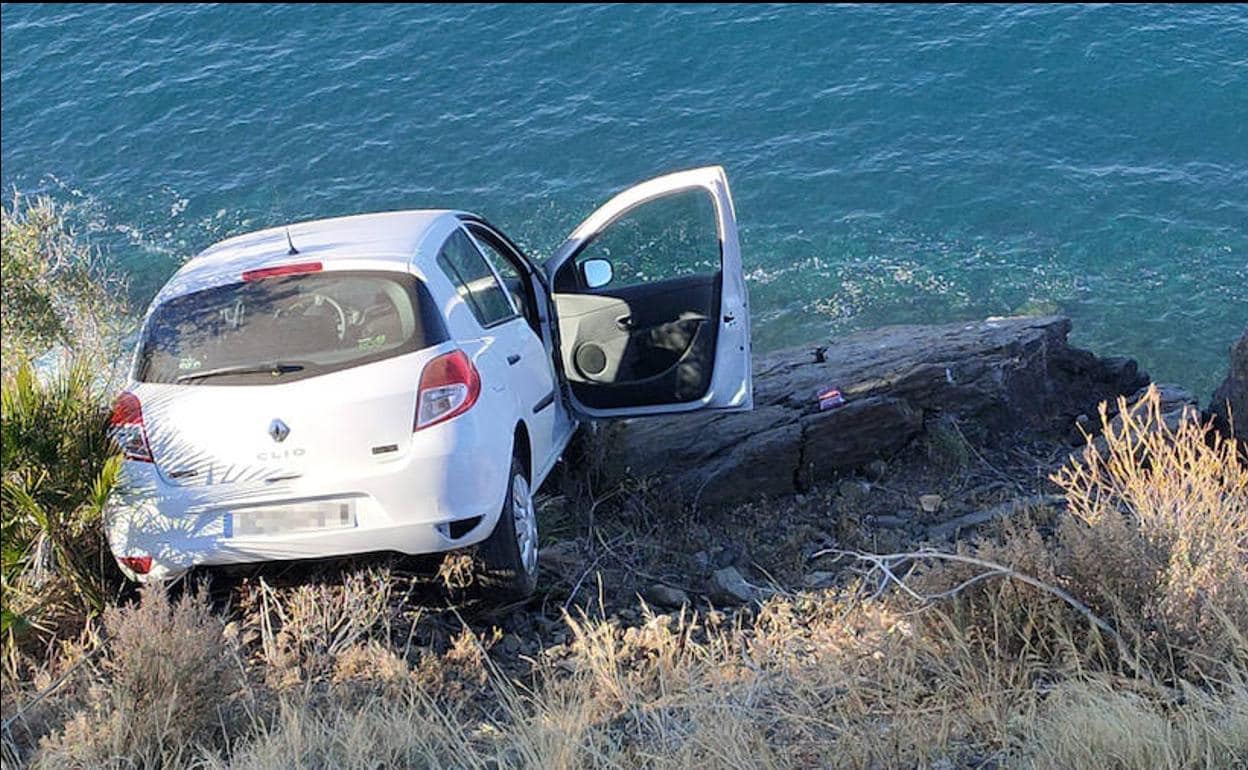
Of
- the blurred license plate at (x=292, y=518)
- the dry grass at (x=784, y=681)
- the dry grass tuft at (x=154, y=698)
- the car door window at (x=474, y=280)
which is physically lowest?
the dry grass at (x=784, y=681)

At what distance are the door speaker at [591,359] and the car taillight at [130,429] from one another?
10.2ft

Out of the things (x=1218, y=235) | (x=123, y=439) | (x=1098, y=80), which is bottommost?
(x=1218, y=235)

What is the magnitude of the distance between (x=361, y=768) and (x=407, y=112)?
18.8 meters

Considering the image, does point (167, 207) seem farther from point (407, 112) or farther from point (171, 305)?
point (171, 305)

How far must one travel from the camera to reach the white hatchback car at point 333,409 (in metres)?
6.11

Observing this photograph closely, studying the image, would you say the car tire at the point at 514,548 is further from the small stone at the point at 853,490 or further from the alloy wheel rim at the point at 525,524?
the small stone at the point at 853,490

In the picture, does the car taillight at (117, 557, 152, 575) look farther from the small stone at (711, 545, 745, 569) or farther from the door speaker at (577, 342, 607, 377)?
the small stone at (711, 545, 745, 569)

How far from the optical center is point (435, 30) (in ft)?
85.8

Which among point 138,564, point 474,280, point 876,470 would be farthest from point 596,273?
point 138,564

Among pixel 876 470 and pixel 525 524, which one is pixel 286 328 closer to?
pixel 525 524

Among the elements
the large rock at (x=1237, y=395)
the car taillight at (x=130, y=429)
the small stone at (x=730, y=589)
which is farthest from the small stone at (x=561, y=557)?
the large rock at (x=1237, y=395)

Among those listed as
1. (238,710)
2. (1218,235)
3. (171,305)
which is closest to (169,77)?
(1218,235)

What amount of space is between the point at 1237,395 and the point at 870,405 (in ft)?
8.50

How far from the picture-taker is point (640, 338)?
8711mm
